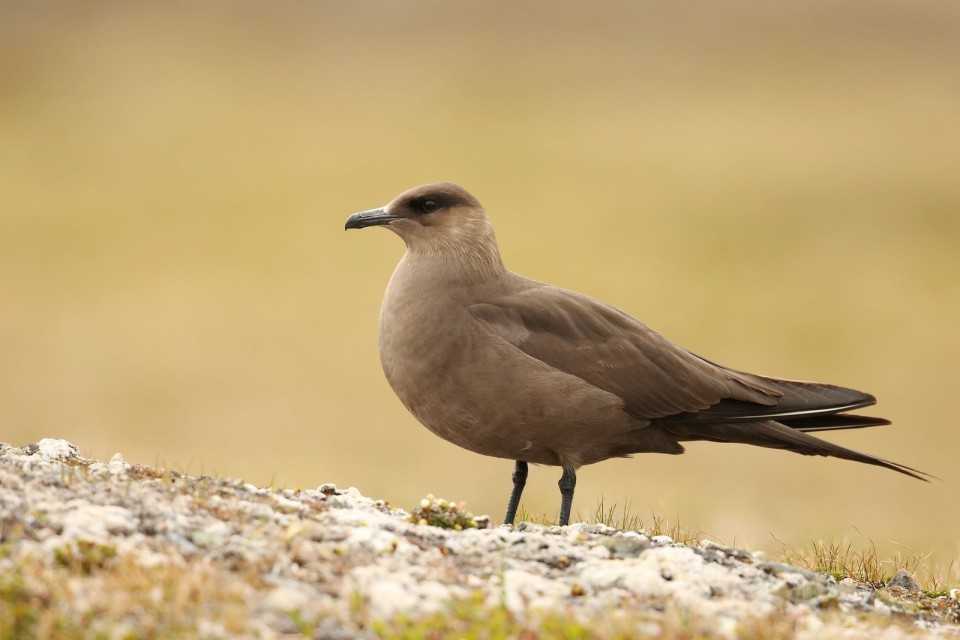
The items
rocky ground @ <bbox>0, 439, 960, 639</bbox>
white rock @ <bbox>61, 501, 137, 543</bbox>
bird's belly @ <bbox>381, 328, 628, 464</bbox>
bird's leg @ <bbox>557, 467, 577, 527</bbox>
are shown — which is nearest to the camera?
rocky ground @ <bbox>0, 439, 960, 639</bbox>

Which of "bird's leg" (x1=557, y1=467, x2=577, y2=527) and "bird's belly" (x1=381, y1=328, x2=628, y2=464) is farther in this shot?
"bird's leg" (x1=557, y1=467, x2=577, y2=527)

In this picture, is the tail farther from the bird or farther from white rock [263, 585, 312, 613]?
white rock [263, 585, 312, 613]

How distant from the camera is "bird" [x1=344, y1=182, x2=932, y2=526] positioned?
7230 mm

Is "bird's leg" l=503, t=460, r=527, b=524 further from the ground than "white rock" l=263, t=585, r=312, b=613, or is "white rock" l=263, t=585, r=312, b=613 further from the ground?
"bird's leg" l=503, t=460, r=527, b=524

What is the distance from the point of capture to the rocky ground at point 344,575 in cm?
455

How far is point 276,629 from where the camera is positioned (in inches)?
176

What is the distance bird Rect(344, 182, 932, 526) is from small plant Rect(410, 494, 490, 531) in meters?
0.72

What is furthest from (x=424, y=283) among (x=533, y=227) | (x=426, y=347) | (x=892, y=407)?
(x=533, y=227)

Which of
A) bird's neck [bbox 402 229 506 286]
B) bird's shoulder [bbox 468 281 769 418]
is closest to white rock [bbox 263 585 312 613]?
bird's shoulder [bbox 468 281 769 418]

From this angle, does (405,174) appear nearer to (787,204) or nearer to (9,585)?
(787,204)

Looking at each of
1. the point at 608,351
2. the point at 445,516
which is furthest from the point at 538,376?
the point at 445,516

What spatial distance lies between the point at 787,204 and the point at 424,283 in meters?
29.9

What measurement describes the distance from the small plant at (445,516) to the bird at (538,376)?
0.72 m

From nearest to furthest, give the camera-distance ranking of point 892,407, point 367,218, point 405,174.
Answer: point 367,218 < point 892,407 < point 405,174
